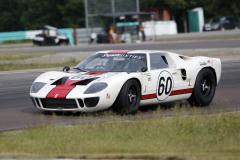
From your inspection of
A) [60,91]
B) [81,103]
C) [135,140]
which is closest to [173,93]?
[81,103]

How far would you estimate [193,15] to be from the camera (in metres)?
73.0

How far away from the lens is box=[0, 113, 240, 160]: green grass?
6.83 meters

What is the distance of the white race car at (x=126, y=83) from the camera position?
33.5 ft

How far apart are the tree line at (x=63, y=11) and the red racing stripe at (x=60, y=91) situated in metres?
66.2

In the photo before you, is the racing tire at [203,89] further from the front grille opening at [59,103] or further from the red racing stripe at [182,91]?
the front grille opening at [59,103]

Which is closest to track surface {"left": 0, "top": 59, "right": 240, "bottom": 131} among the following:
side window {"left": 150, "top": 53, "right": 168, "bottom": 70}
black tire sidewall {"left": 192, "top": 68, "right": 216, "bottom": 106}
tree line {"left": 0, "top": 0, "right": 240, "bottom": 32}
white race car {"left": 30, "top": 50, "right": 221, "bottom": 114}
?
black tire sidewall {"left": 192, "top": 68, "right": 216, "bottom": 106}

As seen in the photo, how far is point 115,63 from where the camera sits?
442 inches

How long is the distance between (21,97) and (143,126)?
5924 mm

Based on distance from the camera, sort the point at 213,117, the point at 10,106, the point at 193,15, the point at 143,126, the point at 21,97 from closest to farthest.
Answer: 1. the point at 143,126
2. the point at 213,117
3. the point at 10,106
4. the point at 21,97
5. the point at 193,15

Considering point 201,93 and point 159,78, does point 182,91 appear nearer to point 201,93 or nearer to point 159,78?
point 201,93

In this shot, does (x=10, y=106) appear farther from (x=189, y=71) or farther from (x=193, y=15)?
(x=193, y=15)

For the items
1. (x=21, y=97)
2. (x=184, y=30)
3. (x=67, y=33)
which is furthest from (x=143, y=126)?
(x=184, y=30)

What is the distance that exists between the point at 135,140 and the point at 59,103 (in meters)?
2.85

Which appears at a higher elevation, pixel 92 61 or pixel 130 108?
pixel 92 61
